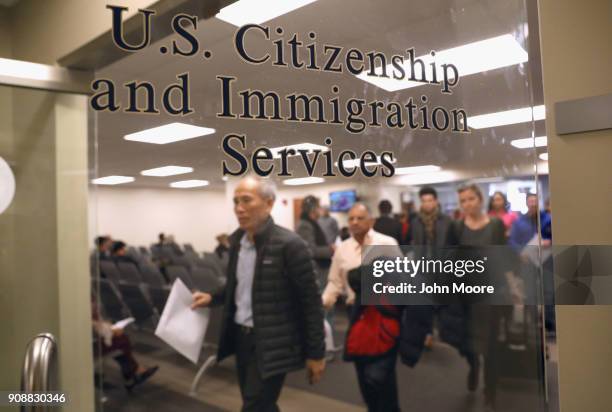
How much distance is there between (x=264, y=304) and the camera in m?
1.32

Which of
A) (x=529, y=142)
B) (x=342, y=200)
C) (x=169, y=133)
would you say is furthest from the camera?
(x=529, y=142)

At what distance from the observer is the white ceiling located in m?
1.26

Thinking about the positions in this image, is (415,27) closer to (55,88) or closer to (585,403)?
(55,88)

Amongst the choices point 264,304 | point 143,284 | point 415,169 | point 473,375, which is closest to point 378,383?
point 473,375

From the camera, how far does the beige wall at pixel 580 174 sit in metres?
1.46

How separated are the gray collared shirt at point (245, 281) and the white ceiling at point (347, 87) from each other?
240mm

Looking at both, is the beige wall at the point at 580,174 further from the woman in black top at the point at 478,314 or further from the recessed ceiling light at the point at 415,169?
the recessed ceiling light at the point at 415,169

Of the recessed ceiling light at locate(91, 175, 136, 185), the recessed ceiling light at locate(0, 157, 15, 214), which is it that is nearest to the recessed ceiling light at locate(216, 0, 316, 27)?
the recessed ceiling light at locate(91, 175, 136, 185)

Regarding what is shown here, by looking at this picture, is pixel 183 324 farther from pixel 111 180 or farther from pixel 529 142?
pixel 529 142

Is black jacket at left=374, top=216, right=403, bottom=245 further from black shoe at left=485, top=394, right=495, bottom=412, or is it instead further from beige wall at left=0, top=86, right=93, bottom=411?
beige wall at left=0, top=86, right=93, bottom=411

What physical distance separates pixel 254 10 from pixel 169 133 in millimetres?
475

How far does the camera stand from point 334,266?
1.36 m

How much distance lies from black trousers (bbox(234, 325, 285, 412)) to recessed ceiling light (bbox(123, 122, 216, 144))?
64 centimetres

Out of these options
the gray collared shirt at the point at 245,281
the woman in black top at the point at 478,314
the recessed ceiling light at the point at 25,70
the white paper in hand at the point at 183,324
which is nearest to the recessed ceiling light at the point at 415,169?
the woman in black top at the point at 478,314
